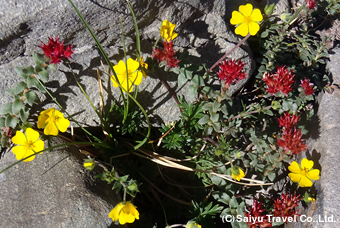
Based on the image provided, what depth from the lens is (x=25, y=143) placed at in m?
2.42

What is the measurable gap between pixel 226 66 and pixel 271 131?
0.95m

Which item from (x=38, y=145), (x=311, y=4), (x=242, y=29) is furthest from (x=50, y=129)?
(x=311, y=4)

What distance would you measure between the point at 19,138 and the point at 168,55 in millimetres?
1310

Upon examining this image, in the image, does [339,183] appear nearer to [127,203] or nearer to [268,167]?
Answer: [268,167]

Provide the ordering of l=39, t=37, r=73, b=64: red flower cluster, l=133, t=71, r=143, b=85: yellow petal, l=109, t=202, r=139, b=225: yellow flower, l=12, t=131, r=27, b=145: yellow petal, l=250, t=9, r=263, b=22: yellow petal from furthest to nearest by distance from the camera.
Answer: l=250, t=9, r=263, b=22: yellow petal → l=133, t=71, r=143, b=85: yellow petal → l=12, t=131, r=27, b=145: yellow petal → l=109, t=202, r=139, b=225: yellow flower → l=39, t=37, r=73, b=64: red flower cluster

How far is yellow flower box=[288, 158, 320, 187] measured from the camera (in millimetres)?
2477

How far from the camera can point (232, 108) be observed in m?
2.82

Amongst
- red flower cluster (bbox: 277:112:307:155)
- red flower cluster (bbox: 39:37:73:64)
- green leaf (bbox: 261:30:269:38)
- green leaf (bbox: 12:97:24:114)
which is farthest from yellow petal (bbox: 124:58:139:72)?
green leaf (bbox: 261:30:269:38)

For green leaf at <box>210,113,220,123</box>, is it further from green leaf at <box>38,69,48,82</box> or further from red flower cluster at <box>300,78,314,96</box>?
green leaf at <box>38,69,48,82</box>

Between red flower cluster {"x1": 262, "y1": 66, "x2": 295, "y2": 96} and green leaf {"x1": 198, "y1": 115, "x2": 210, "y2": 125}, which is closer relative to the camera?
red flower cluster {"x1": 262, "y1": 66, "x2": 295, "y2": 96}

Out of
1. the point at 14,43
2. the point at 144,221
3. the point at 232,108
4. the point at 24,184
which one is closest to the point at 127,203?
the point at 144,221

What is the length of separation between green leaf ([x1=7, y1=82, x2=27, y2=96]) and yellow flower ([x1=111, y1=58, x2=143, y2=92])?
2.18 ft

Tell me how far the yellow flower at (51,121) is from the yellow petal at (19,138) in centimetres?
15

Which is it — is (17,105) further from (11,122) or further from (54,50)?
(54,50)
